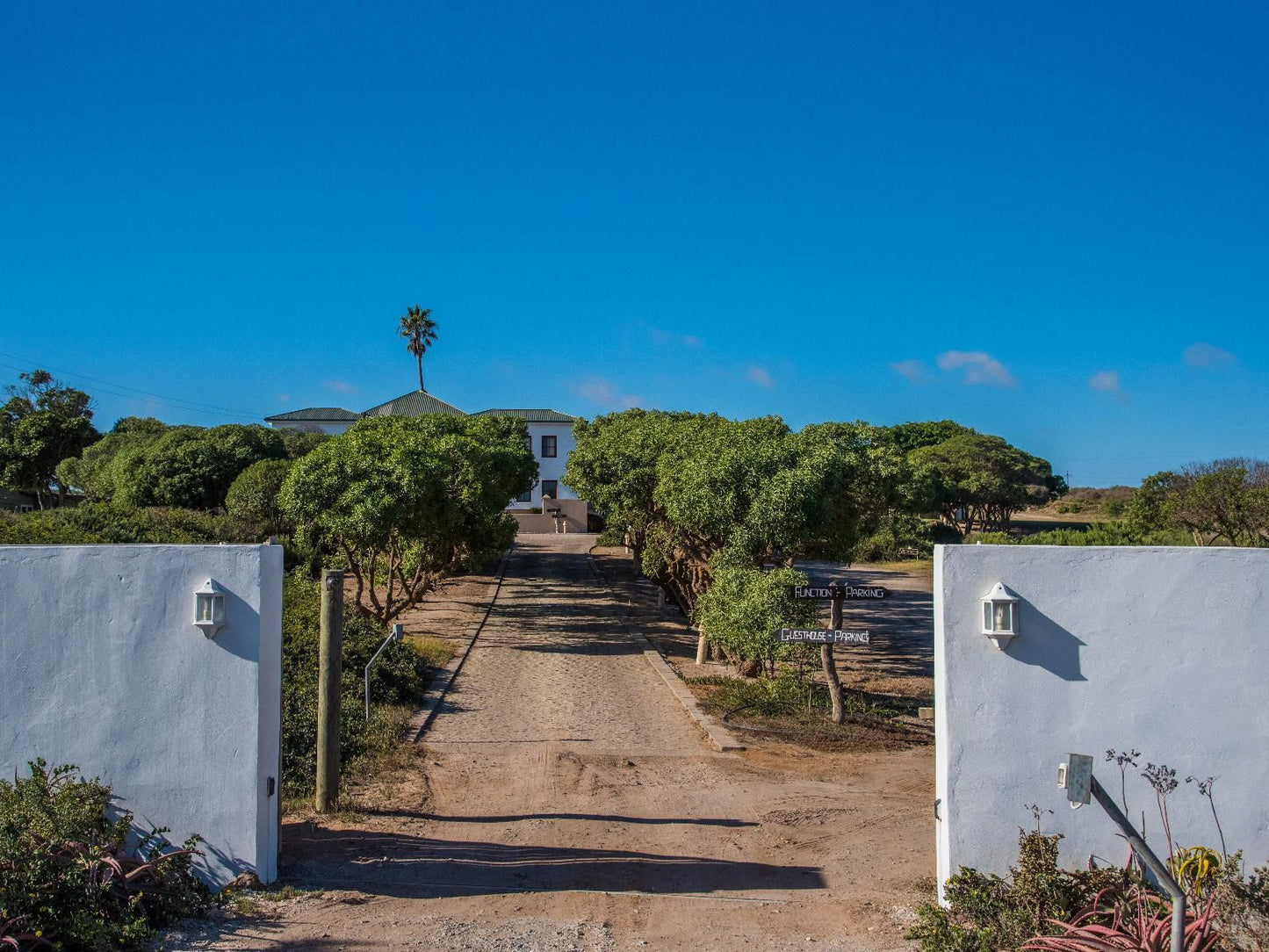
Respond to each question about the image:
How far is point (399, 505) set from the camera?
54.9 ft

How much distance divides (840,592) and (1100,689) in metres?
5.84

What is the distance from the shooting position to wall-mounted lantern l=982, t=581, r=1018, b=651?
5.91 m

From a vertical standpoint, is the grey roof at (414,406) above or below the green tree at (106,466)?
above

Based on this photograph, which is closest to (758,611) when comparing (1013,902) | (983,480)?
(1013,902)

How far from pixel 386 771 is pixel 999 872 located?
19.6ft

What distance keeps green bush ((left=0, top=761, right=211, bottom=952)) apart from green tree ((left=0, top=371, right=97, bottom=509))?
39965 mm

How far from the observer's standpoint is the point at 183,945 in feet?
17.8

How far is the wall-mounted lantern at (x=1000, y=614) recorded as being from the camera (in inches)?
233

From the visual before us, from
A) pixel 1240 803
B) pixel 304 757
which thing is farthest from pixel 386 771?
pixel 1240 803

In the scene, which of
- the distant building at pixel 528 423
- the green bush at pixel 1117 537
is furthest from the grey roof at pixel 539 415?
the green bush at pixel 1117 537

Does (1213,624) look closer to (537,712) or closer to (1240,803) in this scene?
(1240,803)

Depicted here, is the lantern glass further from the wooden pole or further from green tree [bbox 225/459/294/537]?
green tree [bbox 225/459/294/537]

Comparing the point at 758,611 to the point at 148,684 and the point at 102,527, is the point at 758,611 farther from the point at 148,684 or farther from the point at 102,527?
the point at 102,527

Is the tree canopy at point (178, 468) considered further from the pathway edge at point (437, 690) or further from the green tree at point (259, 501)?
the pathway edge at point (437, 690)
